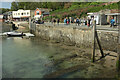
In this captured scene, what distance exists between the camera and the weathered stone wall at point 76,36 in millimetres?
15492

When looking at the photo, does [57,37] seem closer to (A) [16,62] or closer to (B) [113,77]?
(A) [16,62]

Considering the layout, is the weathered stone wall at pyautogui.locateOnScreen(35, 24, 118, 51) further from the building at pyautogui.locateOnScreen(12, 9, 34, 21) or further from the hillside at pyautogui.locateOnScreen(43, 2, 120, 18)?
the building at pyautogui.locateOnScreen(12, 9, 34, 21)

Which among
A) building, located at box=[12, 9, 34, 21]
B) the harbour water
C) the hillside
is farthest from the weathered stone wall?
building, located at box=[12, 9, 34, 21]

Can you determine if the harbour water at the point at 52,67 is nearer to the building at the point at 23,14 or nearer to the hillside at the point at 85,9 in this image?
the hillside at the point at 85,9

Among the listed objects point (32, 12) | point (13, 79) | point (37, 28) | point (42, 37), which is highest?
point (32, 12)

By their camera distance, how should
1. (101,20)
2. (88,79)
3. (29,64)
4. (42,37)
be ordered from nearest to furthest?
(88,79) → (29,64) → (101,20) → (42,37)

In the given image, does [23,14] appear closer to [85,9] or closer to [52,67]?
[85,9]

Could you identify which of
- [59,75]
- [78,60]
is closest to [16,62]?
[59,75]

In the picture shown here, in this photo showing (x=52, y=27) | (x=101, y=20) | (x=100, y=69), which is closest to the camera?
(x=100, y=69)

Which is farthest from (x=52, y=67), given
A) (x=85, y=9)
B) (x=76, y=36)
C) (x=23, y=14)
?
(x=23, y=14)

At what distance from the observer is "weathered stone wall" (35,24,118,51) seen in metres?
15.5

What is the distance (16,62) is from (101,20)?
16.4 m

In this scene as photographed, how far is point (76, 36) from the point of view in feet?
65.1

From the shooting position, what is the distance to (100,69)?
1160cm
